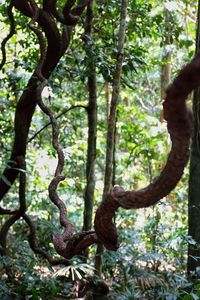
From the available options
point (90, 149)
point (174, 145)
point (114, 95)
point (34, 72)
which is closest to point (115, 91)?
point (114, 95)

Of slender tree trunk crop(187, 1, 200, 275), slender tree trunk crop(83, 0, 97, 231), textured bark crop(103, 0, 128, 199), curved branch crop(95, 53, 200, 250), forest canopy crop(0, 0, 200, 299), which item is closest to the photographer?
curved branch crop(95, 53, 200, 250)

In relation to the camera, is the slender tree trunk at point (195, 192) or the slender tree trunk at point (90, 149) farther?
the slender tree trunk at point (90, 149)

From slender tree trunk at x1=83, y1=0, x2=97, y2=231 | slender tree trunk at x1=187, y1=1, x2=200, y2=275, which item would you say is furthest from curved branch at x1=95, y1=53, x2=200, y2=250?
slender tree trunk at x1=83, y1=0, x2=97, y2=231

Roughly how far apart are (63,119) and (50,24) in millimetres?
2316

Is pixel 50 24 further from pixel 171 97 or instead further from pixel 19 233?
pixel 19 233

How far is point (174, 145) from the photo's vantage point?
3.42 ft

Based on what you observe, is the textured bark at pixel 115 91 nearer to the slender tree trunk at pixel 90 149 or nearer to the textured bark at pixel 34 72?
the textured bark at pixel 34 72

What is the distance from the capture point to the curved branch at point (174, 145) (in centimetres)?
96

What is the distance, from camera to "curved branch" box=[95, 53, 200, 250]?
0.96m

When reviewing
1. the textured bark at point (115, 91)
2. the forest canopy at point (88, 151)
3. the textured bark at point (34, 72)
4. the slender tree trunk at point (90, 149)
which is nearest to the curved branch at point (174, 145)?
the forest canopy at point (88, 151)

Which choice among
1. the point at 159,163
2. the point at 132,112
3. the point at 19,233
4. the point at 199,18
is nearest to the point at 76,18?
the point at 199,18

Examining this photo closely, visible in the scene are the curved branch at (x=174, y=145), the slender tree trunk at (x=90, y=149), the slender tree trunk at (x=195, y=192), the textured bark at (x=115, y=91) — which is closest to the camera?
the curved branch at (x=174, y=145)

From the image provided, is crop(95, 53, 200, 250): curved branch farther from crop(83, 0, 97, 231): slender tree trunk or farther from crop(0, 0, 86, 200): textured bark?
crop(83, 0, 97, 231): slender tree trunk

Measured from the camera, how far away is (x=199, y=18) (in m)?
3.35
